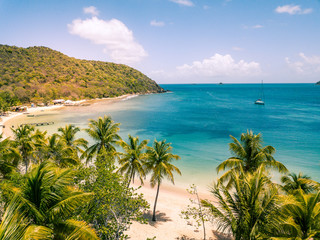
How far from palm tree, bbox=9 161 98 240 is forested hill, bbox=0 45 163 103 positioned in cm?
10196

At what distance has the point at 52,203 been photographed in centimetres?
697

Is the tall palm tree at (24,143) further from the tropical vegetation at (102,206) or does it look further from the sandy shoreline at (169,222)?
the sandy shoreline at (169,222)

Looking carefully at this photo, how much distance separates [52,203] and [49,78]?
472 feet

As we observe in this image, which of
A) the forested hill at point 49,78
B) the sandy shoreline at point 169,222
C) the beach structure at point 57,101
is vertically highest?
the forested hill at point 49,78

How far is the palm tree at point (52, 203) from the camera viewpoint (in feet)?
21.8

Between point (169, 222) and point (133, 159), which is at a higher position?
point (133, 159)

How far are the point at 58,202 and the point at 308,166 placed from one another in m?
41.6

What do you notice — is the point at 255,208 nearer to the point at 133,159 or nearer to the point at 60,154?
the point at 133,159

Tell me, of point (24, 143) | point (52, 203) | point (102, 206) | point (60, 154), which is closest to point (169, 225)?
point (102, 206)

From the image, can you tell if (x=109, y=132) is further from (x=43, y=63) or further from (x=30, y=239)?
(x=43, y=63)

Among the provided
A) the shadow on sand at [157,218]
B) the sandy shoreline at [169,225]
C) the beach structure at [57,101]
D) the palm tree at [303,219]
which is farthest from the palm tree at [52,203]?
the beach structure at [57,101]

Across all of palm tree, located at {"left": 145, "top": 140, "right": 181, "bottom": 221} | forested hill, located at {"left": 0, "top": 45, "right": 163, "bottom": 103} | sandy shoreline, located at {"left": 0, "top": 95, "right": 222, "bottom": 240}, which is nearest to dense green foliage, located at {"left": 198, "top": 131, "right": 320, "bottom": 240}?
sandy shoreline, located at {"left": 0, "top": 95, "right": 222, "bottom": 240}

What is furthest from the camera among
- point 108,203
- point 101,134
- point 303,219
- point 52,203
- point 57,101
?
point 57,101

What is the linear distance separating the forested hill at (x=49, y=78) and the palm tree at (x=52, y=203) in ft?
335
